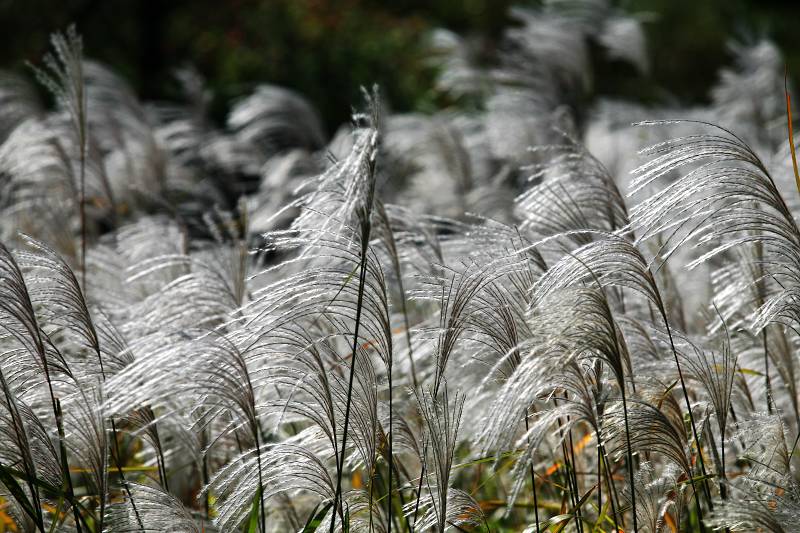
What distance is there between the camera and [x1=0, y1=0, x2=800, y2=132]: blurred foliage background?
941 cm

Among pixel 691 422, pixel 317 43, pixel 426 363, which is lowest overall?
pixel 691 422

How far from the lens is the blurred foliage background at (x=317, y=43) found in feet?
30.9

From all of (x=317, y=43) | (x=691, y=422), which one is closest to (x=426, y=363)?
(x=691, y=422)

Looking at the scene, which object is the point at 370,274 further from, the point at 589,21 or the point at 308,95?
the point at 308,95

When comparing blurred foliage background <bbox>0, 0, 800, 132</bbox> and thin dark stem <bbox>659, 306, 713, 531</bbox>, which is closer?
thin dark stem <bbox>659, 306, 713, 531</bbox>

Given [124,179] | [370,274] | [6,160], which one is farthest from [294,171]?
[370,274]

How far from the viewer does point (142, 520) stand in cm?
194

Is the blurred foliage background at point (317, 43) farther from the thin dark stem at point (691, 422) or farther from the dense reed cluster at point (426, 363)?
the thin dark stem at point (691, 422)

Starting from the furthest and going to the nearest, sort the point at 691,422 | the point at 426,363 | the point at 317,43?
the point at 317,43, the point at 426,363, the point at 691,422

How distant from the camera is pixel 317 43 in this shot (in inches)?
391

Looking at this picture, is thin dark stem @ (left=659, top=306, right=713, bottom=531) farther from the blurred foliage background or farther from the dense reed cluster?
the blurred foliage background

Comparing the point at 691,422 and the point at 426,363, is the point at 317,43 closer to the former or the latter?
the point at 426,363

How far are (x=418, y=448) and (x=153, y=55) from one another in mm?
8735

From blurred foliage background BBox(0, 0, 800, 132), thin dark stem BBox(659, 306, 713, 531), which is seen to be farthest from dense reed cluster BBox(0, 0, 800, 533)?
blurred foliage background BBox(0, 0, 800, 132)
